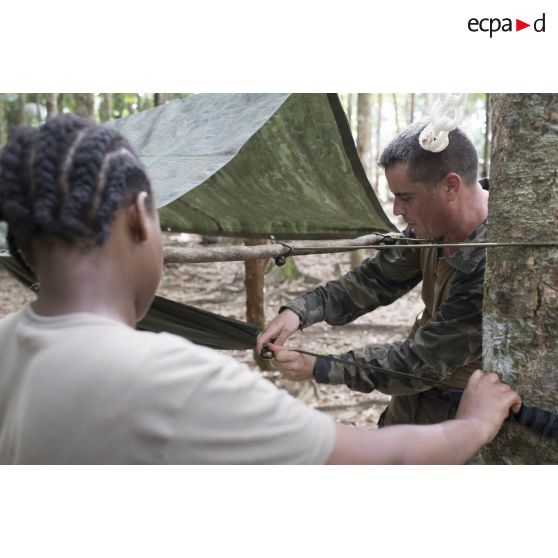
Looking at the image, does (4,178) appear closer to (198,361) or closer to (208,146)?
(198,361)

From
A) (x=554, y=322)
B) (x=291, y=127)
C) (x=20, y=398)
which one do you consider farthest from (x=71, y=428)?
(x=291, y=127)

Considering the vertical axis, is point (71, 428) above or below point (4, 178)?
below

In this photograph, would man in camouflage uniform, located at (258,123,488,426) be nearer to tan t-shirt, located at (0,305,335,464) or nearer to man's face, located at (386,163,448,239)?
man's face, located at (386,163,448,239)

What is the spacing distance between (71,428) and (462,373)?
159 centimetres

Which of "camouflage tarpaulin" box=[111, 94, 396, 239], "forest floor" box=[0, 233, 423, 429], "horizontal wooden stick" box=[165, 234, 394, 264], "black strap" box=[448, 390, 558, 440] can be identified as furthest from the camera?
"forest floor" box=[0, 233, 423, 429]

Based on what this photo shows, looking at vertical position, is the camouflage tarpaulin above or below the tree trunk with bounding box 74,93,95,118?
below

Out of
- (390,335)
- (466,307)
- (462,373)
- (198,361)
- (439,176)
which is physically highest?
(439,176)

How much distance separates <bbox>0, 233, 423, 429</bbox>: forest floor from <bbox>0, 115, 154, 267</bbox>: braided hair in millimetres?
3443

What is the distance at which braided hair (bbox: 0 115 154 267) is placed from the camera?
0.89 metres

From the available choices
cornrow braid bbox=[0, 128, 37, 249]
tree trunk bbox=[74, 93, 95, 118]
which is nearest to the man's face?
cornrow braid bbox=[0, 128, 37, 249]

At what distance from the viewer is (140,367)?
0.84 meters

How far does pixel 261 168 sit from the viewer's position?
2520 millimetres

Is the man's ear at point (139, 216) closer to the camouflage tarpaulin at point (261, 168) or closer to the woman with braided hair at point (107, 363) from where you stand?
the woman with braided hair at point (107, 363)

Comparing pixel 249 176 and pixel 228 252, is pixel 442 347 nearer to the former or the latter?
pixel 228 252
